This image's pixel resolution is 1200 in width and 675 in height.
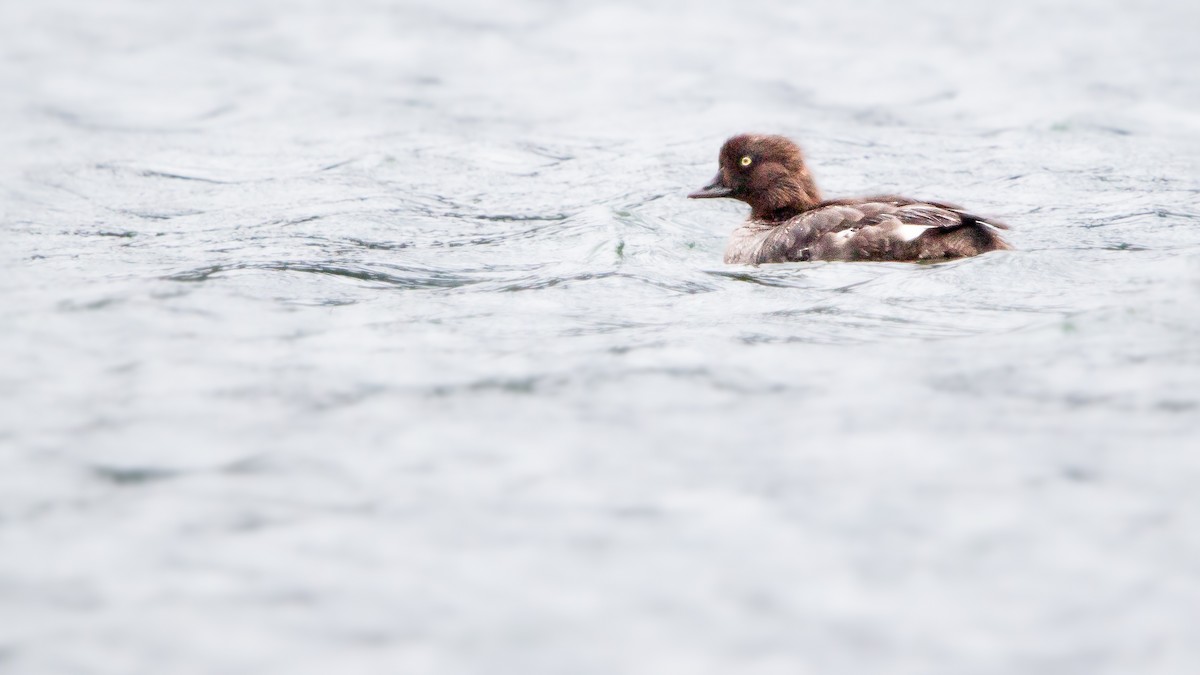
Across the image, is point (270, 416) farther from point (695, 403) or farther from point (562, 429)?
point (695, 403)

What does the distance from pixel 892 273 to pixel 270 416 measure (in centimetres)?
379

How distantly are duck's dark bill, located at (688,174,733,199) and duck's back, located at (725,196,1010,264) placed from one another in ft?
2.79

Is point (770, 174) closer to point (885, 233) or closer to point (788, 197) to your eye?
point (788, 197)

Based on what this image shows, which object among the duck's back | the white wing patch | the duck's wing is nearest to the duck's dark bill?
the duck's back

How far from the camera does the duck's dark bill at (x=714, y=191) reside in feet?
33.7

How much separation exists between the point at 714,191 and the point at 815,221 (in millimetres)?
1297

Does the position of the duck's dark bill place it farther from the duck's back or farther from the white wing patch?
the white wing patch

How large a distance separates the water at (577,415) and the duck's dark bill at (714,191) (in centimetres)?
31

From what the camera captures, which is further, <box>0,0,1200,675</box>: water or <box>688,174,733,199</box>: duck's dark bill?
<box>688,174,733,199</box>: duck's dark bill

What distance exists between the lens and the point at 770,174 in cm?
1011

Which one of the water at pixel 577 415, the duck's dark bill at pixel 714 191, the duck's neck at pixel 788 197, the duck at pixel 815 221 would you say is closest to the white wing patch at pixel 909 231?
the duck at pixel 815 221

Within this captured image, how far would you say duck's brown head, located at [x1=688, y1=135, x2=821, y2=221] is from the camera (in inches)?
396

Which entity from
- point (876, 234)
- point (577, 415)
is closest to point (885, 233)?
point (876, 234)

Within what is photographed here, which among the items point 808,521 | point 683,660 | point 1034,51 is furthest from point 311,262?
point 1034,51
